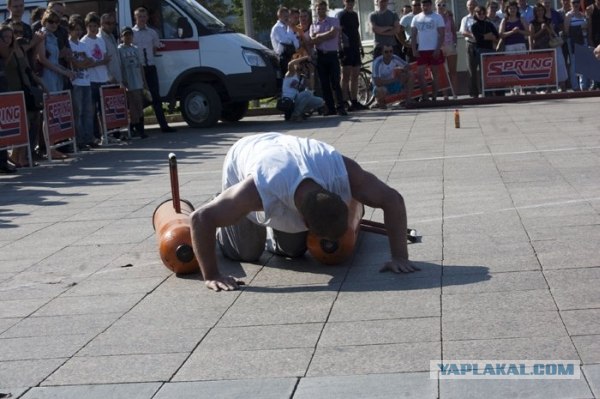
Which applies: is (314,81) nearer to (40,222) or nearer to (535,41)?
(535,41)

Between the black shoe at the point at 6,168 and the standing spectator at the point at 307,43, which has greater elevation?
the standing spectator at the point at 307,43

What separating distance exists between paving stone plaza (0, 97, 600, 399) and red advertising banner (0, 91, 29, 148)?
2.57 meters

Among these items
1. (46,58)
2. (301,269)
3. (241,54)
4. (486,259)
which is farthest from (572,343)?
(241,54)

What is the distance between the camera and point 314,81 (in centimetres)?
2367

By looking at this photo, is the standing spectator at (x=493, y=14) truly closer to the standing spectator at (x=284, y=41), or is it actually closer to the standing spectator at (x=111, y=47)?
the standing spectator at (x=284, y=41)

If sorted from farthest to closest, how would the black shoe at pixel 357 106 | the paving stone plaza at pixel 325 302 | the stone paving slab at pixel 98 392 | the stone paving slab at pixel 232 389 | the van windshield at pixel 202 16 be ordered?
1. the black shoe at pixel 357 106
2. the van windshield at pixel 202 16
3. the paving stone plaza at pixel 325 302
4. the stone paving slab at pixel 98 392
5. the stone paving slab at pixel 232 389

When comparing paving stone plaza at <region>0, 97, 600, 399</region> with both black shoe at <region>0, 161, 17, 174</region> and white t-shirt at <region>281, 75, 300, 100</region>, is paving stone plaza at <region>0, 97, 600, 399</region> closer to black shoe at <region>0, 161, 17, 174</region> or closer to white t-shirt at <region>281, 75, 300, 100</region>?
black shoe at <region>0, 161, 17, 174</region>

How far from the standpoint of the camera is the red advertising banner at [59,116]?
667 inches

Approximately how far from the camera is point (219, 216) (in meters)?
7.39

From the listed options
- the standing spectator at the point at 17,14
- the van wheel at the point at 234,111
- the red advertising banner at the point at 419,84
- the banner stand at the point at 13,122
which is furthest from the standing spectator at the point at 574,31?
the banner stand at the point at 13,122

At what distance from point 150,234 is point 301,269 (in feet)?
7.14

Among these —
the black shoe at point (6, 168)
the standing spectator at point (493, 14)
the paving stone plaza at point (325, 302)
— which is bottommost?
the paving stone plaza at point (325, 302)

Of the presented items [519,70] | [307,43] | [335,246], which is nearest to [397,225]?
[335,246]

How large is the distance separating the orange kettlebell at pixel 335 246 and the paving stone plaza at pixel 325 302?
0.09 metres
